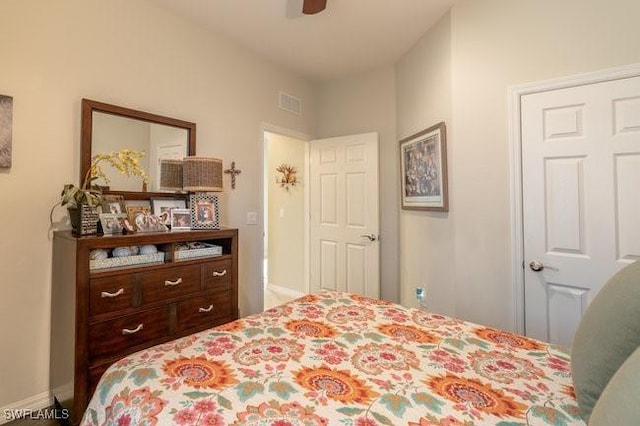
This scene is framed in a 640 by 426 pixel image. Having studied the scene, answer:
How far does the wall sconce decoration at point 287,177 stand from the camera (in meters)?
4.11

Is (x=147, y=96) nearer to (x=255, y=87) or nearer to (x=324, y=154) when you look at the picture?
(x=255, y=87)

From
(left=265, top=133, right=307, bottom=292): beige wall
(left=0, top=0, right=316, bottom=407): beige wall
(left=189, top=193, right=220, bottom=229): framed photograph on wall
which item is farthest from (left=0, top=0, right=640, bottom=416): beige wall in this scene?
(left=265, top=133, right=307, bottom=292): beige wall

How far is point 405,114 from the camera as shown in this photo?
3.13 meters

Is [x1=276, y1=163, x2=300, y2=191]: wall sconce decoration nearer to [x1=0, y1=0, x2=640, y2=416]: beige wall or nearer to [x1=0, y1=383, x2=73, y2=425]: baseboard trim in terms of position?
[x1=0, y1=0, x2=640, y2=416]: beige wall

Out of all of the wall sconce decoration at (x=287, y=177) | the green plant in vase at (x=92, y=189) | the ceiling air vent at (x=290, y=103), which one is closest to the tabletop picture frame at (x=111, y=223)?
the green plant in vase at (x=92, y=189)

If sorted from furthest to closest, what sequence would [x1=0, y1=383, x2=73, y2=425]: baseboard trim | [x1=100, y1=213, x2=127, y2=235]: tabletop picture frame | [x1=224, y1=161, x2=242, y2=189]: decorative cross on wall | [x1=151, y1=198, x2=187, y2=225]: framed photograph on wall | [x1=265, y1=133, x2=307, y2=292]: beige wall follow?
[x1=265, y1=133, x2=307, y2=292]: beige wall
[x1=224, y1=161, x2=242, y2=189]: decorative cross on wall
[x1=151, y1=198, x2=187, y2=225]: framed photograph on wall
[x1=100, y1=213, x2=127, y2=235]: tabletop picture frame
[x1=0, y1=383, x2=73, y2=425]: baseboard trim

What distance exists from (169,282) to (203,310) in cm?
→ 32

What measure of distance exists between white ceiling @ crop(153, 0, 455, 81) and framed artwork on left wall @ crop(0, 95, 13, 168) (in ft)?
4.16

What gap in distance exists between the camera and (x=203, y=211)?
232 cm

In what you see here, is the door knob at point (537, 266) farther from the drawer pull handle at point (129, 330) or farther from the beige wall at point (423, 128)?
the drawer pull handle at point (129, 330)

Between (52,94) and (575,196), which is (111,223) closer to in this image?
(52,94)

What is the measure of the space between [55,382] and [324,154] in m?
2.97

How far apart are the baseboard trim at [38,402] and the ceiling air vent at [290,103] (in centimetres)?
289

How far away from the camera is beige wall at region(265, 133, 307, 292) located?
4.07m
